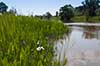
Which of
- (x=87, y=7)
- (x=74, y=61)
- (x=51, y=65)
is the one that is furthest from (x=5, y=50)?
(x=87, y=7)

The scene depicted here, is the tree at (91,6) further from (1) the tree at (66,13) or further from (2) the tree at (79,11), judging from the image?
(1) the tree at (66,13)

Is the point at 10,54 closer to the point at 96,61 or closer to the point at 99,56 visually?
the point at 96,61

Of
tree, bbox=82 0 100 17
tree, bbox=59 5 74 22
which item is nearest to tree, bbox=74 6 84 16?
tree, bbox=82 0 100 17

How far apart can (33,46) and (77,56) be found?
1253 mm

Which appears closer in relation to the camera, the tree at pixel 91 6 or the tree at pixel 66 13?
the tree at pixel 66 13

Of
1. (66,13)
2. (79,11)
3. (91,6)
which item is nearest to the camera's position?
(66,13)

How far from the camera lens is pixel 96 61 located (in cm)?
502

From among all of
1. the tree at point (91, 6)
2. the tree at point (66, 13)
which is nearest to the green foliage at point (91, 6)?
the tree at point (91, 6)

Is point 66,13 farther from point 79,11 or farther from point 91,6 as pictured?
point 79,11

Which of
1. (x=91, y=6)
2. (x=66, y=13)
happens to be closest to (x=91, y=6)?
(x=91, y=6)

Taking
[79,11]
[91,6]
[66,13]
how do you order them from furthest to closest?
[79,11] < [91,6] < [66,13]

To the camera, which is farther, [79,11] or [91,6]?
[79,11]

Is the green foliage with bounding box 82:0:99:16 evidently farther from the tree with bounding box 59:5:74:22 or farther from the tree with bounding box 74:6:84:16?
the tree with bounding box 59:5:74:22

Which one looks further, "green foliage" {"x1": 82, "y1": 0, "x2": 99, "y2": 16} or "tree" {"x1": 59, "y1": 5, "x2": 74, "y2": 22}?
"green foliage" {"x1": 82, "y1": 0, "x2": 99, "y2": 16}
